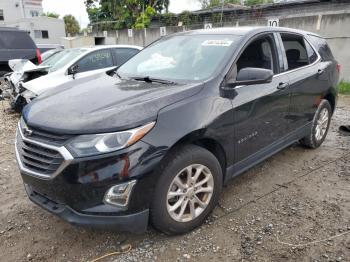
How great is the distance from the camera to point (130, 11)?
23.7 meters

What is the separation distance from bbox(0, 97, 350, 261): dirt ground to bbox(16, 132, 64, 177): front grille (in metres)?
0.74

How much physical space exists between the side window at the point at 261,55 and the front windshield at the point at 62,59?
4.60 meters

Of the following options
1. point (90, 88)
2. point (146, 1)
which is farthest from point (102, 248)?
point (146, 1)

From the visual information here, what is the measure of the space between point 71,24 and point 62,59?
44303mm

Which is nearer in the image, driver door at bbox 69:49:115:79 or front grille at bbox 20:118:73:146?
front grille at bbox 20:118:73:146

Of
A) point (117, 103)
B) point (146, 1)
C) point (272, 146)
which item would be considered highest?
point (146, 1)

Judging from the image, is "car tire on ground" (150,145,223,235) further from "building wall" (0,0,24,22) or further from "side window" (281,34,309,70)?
"building wall" (0,0,24,22)

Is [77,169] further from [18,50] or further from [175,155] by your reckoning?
[18,50]

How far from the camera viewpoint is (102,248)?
8.71 feet

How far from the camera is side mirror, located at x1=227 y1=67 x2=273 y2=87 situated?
2881 millimetres

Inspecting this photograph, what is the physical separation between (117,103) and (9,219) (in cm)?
166

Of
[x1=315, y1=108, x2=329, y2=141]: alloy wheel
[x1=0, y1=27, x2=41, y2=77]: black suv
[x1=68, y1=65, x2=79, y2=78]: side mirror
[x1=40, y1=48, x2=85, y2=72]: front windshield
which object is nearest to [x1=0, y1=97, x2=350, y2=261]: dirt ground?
[x1=315, y1=108, x2=329, y2=141]: alloy wheel

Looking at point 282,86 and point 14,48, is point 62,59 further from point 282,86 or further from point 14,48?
point 282,86

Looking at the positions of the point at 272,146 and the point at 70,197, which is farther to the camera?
the point at 272,146
